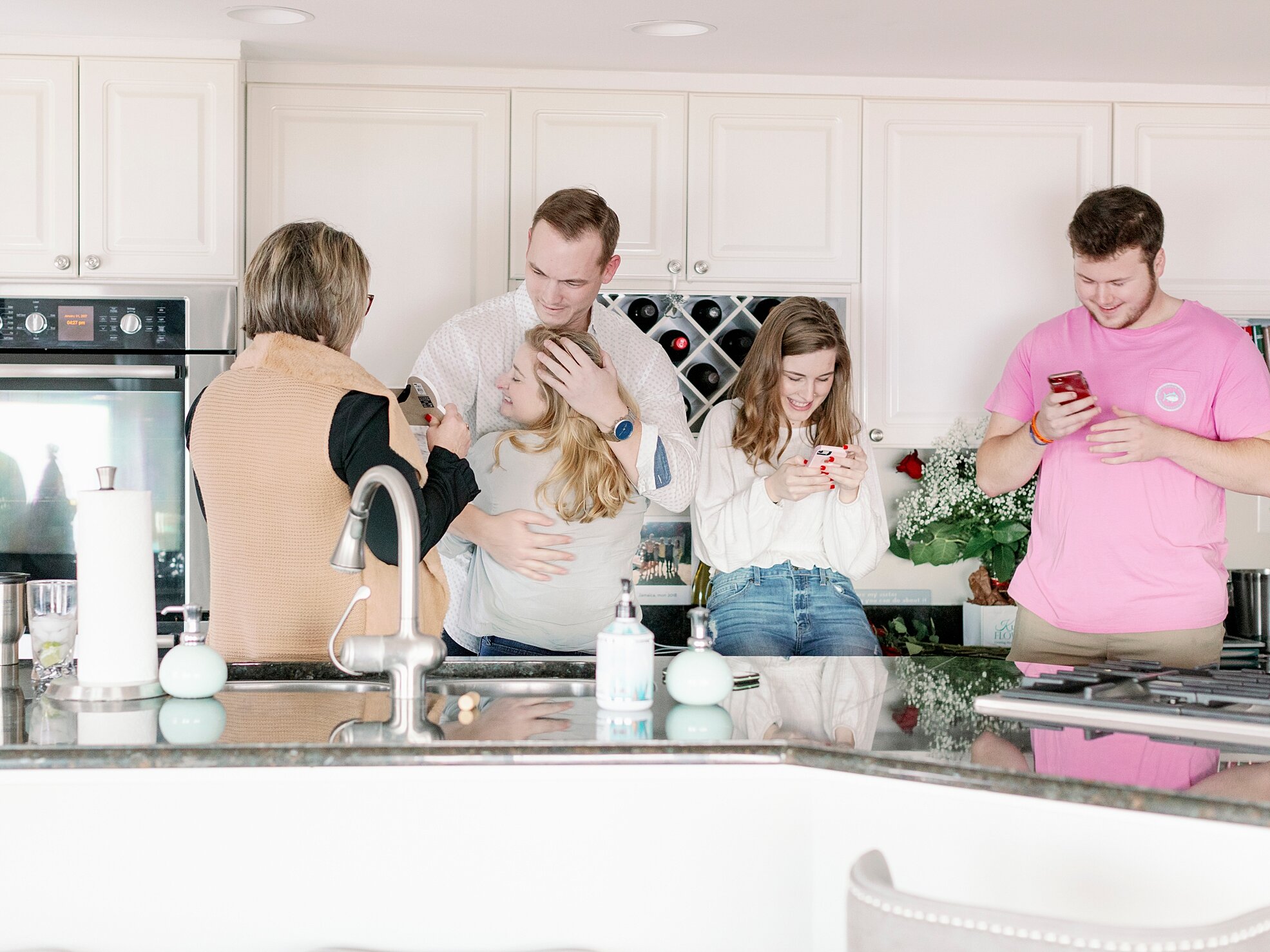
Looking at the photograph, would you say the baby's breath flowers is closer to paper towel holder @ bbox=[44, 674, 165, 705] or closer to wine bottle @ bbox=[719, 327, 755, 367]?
wine bottle @ bbox=[719, 327, 755, 367]

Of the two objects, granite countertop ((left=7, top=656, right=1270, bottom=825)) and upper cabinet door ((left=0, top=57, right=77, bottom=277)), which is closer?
granite countertop ((left=7, top=656, right=1270, bottom=825))

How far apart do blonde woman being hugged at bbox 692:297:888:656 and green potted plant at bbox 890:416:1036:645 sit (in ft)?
1.97

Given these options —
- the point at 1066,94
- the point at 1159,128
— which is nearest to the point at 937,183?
the point at 1066,94

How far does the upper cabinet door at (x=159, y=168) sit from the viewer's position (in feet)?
8.94

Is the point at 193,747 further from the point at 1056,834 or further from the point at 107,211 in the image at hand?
the point at 107,211

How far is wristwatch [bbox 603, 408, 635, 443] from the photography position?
213cm

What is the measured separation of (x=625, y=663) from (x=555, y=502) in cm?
78

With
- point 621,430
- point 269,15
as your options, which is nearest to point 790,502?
→ point 621,430

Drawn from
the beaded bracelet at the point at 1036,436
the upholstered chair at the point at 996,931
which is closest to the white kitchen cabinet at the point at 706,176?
the beaded bracelet at the point at 1036,436

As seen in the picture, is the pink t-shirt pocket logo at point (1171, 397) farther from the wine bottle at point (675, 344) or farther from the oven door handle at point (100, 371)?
the oven door handle at point (100, 371)

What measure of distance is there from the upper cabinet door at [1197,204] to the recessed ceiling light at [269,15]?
204cm

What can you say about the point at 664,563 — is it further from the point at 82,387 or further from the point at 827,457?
the point at 82,387

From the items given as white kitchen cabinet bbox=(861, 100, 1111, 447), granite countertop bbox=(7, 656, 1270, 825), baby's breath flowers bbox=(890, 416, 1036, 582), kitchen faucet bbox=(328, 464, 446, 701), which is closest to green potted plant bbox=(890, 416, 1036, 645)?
baby's breath flowers bbox=(890, 416, 1036, 582)

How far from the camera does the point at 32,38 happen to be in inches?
106
